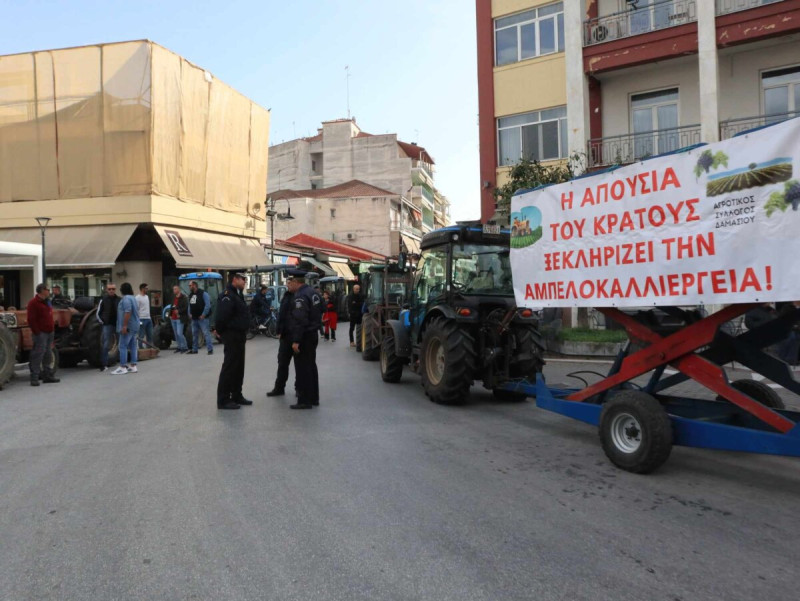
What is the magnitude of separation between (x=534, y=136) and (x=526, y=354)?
43.5 ft

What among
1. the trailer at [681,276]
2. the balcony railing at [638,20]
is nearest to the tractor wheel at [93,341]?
the trailer at [681,276]

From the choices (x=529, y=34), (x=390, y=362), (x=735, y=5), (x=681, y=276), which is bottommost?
(x=390, y=362)

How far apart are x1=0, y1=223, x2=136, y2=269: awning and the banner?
22.3 metres

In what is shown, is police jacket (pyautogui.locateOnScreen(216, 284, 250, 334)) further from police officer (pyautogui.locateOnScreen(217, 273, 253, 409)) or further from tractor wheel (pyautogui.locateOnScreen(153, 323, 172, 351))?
tractor wheel (pyautogui.locateOnScreen(153, 323, 172, 351))

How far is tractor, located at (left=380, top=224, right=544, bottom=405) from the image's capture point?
8195mm

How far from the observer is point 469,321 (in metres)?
8.20

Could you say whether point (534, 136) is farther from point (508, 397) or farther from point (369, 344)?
point (508, 397)

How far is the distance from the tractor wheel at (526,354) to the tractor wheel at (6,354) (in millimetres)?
8459

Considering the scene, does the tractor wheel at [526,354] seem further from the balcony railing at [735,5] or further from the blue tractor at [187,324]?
the balcony railing at [735,5]

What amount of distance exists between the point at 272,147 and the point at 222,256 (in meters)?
45.3

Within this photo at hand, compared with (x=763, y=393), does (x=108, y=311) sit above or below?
above

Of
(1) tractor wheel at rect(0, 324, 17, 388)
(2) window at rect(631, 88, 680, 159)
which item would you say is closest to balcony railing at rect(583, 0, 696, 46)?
(2) window at rect(631, 88, 680, 159)

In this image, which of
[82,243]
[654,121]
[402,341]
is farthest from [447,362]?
[82,243]

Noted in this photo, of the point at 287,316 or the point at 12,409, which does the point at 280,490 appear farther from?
the point at 12,409
